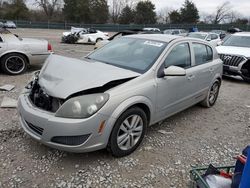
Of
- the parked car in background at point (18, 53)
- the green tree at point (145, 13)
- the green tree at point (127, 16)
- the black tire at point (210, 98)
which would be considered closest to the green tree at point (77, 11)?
the green tree at point (127, 16)

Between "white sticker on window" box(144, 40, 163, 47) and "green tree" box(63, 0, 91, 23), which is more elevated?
"green tree" box(63, 0, 91, 23)

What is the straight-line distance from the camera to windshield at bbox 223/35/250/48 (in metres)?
9.14

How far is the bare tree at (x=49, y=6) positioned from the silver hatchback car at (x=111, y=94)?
66669 mm

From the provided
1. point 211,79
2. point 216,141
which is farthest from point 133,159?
point 211,79

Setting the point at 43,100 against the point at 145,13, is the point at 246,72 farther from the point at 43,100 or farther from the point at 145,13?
the point at 145,13

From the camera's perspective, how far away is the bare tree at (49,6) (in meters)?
65.4

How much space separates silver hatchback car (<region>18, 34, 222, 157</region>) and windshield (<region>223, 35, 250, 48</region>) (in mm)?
5557

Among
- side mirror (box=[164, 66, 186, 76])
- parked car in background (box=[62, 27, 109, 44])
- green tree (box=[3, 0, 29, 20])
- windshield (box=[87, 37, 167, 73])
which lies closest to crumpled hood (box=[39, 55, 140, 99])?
windshield (box=[87, 37, 167, 73])

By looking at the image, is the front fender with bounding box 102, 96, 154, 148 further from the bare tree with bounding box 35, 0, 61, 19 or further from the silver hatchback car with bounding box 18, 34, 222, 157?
the bare tree with bounding box 35, 0, 61, 19

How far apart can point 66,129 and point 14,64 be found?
5.26 m

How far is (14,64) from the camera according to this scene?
729 centimetres

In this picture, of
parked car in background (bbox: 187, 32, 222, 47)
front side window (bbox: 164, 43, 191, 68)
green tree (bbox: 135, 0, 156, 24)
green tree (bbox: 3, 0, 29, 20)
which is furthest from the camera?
green tree (bbox: 135, 0, 156, 24)

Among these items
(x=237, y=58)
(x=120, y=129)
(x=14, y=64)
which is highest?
(x=237, y=58)

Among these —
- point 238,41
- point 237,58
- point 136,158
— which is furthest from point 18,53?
point 238,41
